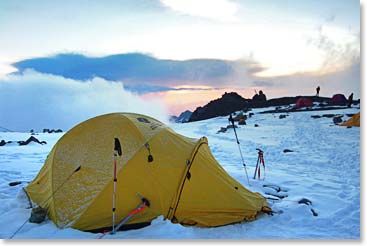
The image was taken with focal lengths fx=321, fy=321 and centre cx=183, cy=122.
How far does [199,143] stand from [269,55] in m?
1.84

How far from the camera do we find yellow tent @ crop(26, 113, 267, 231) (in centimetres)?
350

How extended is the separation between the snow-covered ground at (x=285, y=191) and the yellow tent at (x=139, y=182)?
0.55 feet

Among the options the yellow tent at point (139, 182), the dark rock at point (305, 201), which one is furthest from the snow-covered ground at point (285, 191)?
the yellow tent at point (139, 182)

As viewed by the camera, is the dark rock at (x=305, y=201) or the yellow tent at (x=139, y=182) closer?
the yellow tent at (x=139, y=182)

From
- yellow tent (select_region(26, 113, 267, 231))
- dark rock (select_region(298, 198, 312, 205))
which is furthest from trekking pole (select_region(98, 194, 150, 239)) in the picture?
dark rock (select_region(298, 198, 312, 205))

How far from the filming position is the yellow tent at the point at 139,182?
3.50m

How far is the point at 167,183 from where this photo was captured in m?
3.66

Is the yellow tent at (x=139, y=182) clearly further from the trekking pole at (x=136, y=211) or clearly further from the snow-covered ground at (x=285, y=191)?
the snow-covered ground at (x=285, y=191)

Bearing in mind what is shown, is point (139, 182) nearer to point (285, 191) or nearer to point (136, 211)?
point (136, 211)

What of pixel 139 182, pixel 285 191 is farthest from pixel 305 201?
pixel 139 182

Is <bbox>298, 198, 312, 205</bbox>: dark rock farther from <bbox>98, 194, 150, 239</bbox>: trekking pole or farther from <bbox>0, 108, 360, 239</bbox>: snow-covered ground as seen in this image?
<bbox>98, 194, 150, 239</bbox>: trekking pole

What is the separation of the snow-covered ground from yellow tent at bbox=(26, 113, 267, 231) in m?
0.17

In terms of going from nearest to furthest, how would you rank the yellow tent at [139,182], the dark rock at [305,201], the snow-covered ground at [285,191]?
1. the snow-covered ground at [285,191]
2. the yellow tent at [139,182]
3. the dark rock at [305,201]

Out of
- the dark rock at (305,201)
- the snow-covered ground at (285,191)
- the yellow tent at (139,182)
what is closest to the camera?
the snow-covered ground at (285,191)
